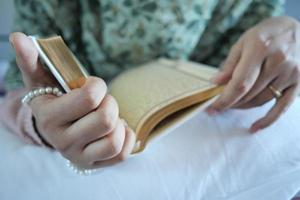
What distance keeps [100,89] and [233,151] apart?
0.21 m

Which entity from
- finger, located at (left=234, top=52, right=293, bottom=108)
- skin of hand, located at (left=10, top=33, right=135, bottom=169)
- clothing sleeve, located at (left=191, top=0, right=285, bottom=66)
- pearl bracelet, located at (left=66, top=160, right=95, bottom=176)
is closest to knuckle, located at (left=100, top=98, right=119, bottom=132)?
skin of hand, located at (left=10, top=33, right=135, bottom=169)

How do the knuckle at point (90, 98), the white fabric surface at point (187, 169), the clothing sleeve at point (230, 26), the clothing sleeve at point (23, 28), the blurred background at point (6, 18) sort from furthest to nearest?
the blurred background at point (6, 18) < the clothing sleeve at point (230, 26) < the clothing sleeve at point (23, 28) < the white fabric surface at point (187, 169) < the knuckle at point (90, 98)

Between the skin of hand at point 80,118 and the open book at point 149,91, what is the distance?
18 millimetres

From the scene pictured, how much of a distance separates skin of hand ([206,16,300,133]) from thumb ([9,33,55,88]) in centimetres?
21

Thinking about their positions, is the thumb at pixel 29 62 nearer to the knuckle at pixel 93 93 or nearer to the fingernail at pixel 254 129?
the knuckle at pixel 93 93

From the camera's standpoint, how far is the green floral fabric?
64cm

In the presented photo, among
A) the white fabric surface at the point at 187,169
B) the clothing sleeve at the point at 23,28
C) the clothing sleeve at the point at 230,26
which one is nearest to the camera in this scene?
the white fabric surface at the point at 187,169

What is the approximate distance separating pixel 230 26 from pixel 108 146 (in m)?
0.40

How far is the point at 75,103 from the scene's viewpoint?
37cm

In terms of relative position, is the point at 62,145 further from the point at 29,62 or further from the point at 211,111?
the point at 211,111

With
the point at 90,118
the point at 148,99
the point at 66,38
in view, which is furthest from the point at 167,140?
the point at 66,38

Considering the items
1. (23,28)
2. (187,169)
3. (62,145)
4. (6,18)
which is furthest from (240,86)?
(6,18)

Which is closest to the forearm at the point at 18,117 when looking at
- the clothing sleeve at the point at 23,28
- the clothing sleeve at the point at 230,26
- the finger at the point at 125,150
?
the clothing sleeve at the point at 23,28

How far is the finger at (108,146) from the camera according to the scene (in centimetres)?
39
